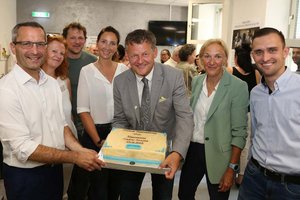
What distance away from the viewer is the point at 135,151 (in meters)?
1.52

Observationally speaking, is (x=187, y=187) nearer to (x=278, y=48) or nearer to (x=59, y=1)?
(x=278, y=48)

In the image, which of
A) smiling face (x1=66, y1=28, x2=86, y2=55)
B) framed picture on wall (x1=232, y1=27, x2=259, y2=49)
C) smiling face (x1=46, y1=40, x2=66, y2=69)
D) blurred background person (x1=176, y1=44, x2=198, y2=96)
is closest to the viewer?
smiling face (x1=46, y1=40, x2=66, y2=69)

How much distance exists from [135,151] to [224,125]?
74 cm

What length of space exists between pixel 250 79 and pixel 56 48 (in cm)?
201

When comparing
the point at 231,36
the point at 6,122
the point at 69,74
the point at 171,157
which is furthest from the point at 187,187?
the point at 231,36

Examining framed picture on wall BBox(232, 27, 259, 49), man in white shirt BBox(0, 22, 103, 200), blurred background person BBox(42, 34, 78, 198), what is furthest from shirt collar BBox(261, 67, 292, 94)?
framed picture on wall BBox(232, 27, 259, 49)

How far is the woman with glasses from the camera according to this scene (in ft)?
6.50

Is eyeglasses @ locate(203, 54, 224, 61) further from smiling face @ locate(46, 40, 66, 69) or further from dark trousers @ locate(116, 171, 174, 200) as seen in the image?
smiling face @ locate(46, 40, 66, 69)

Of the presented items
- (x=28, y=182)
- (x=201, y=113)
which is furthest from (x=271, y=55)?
(x=28, y=182)

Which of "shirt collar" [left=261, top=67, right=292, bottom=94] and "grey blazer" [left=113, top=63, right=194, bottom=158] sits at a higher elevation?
"shirt collar" [left=261, top=67, right=292, bottom=94]

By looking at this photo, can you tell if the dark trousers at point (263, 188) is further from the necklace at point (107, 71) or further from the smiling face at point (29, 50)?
the smiling face at point (29, 50)

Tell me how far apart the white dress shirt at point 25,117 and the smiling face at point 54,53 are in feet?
2.44

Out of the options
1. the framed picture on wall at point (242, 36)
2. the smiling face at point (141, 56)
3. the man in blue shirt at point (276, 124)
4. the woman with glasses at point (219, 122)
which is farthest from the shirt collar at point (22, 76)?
the framed picture on wall at point (242, 36)

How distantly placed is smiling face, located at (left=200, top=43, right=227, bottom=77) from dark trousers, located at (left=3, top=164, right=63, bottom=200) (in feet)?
3.91
